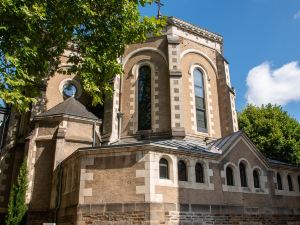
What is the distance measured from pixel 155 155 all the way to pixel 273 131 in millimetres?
17073

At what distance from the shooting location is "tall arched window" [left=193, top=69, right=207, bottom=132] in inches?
789

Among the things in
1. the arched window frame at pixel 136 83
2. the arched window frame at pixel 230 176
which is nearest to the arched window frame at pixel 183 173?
the arched window frame at pixel 230 176

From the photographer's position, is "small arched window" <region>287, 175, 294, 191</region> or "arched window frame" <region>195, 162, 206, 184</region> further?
"small arched window" <region>287, 175, 294, 191</region>

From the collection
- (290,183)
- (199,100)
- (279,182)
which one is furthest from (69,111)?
(290,183)

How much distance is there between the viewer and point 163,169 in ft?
44.0

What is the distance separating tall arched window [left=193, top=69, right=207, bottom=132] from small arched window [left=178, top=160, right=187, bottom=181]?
237 inches

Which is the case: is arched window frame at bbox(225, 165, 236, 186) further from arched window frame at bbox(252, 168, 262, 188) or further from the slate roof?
the slate roof

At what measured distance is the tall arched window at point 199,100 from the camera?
789 inches

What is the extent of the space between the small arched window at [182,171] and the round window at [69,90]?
→ 10.8m

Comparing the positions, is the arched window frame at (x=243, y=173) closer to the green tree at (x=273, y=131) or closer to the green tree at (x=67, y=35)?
the green tree at (x=67, y=35)

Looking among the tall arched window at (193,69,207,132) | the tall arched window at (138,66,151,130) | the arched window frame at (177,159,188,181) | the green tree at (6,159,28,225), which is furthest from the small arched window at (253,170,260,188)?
the green tree at (6,159,28,225)

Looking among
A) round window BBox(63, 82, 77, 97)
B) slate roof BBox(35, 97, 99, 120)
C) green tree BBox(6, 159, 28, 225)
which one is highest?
round window BBox(63, 82, 77, 97)

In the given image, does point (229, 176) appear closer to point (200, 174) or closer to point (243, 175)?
point (243, 175)

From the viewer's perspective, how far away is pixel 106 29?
40.1 feet
